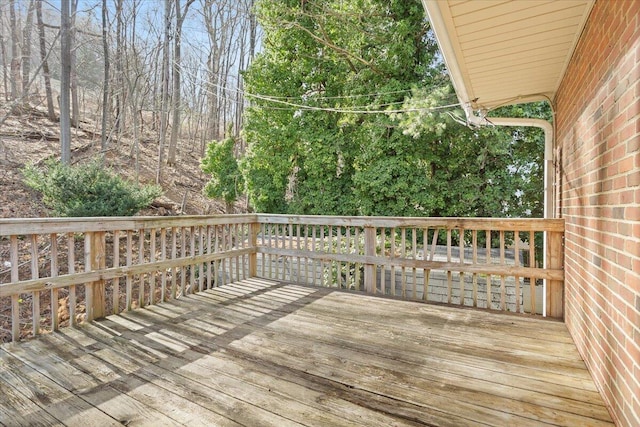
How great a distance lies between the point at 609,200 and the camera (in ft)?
5.59

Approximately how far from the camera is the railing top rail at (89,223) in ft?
8.09

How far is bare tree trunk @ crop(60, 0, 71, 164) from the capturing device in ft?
31.8

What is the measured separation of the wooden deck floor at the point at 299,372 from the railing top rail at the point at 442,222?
2.80 feet

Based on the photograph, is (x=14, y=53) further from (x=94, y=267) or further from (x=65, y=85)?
(x=94, y=267)

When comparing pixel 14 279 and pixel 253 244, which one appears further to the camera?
pixel 253 244

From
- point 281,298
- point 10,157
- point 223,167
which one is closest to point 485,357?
point 281,298

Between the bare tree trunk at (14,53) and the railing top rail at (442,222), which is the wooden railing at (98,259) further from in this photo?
the bare tree trunk at (14,53)

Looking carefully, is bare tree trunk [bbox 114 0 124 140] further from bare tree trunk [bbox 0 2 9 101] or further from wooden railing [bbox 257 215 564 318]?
wooden railing [bbox 257 215 564 318]

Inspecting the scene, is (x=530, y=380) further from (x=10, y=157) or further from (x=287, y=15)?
(x=10, y=157)

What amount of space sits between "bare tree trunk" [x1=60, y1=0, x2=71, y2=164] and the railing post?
35.8 feet

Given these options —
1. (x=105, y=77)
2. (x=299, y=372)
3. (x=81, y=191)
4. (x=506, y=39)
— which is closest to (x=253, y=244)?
(x=299, y=372)

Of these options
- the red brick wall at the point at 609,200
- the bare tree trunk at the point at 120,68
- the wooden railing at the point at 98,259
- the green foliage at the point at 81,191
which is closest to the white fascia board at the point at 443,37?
the red brick wall at the point at 609,200

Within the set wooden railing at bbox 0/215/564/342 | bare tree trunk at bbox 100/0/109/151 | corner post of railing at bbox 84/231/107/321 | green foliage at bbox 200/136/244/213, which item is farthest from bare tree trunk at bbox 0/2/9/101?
corner post of railing at bbox 84/231/107/321

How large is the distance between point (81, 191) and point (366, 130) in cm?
661
